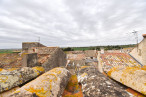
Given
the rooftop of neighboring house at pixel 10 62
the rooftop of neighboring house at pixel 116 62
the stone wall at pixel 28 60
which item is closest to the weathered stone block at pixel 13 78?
the stone wall at pixel 28 60

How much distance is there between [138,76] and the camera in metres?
2.41

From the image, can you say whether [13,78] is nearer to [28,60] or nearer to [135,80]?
[28,60]

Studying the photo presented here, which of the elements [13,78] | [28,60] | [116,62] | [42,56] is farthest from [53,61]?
[116,62]

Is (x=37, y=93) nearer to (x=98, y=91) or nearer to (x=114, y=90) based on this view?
(x=98, y=91)

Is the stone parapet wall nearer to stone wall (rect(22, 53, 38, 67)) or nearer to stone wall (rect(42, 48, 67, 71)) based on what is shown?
stone wall (rect(22, 53, 38, 67))

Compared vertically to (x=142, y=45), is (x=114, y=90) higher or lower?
lower

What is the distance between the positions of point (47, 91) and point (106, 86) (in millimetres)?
1467

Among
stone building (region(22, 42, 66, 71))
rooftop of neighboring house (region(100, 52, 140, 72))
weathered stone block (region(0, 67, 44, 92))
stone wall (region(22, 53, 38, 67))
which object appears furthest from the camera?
rooftop of neighboring house (region(100, 52, 140, 72))

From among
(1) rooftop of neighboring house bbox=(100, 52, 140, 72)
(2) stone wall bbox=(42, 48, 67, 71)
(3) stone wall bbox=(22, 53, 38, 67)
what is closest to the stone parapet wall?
(1) rooftop of neighboring house bbox=(100, 52, 140, 72)

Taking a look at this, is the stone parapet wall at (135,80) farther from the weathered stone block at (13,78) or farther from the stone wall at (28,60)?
the stone wall at (28,60)

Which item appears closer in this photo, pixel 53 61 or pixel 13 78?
pixel 13 78

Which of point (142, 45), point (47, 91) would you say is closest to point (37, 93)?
point (47, 91)

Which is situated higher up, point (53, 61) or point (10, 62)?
point (53, 61)

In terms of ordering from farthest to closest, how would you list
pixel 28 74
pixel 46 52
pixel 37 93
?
pixel 46 52, pixel 28 74, pixel 37 93
